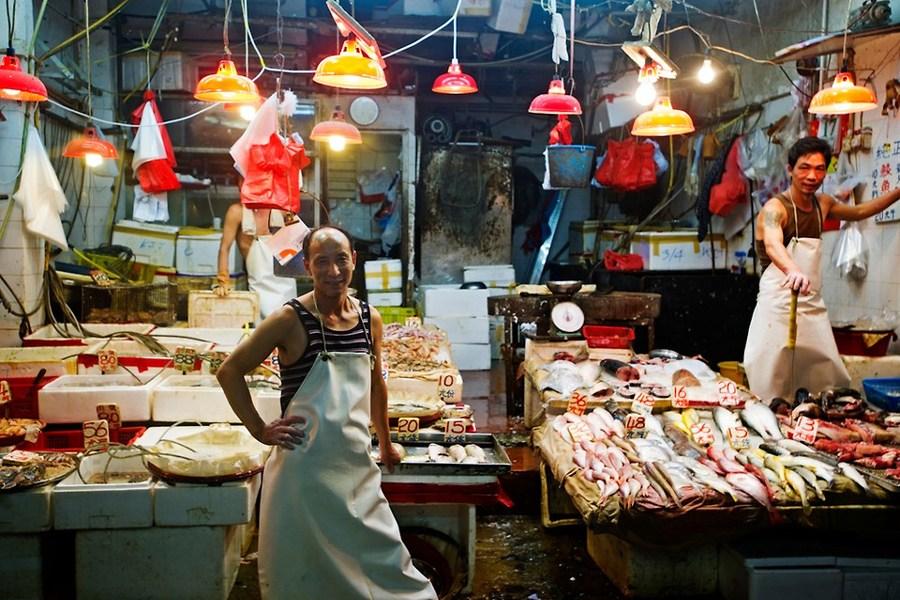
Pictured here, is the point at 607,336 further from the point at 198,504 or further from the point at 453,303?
the point at 198,504

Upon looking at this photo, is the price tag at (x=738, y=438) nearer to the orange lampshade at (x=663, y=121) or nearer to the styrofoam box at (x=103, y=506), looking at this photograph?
the orange lampshade at (x=663, y=121)

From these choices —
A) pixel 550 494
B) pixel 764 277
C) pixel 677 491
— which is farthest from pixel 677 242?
pixel 677 491

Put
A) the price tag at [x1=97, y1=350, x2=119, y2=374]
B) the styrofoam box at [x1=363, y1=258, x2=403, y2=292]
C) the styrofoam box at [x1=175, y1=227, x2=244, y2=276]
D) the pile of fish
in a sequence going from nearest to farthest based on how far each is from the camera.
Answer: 1. the pile of fish
2. the price tag at [x1=97, y1=350, x2=119, y2=374]
3. the styrofoam box at [x1=175, y1=227, x2=244, y2=276]
4. the styrofoam box at [x1=363, y1=258, x2=403, y2=292]

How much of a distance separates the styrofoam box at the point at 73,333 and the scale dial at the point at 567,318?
12.9 feet

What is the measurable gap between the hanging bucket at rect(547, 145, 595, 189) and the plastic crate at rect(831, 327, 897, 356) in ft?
12.3

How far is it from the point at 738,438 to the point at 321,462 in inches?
121

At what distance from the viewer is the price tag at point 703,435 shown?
5.31 m

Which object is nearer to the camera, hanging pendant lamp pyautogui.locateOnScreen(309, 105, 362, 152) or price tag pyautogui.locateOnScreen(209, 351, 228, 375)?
price tag pyautogui.locateOnScreen(209, 351, 228, 375)

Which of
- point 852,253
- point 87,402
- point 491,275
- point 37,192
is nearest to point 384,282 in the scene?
point 491,275

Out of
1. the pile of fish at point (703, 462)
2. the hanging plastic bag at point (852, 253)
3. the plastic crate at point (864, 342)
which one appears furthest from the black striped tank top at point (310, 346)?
the hanging plastic bag at point (852, 253)

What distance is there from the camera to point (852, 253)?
775cm

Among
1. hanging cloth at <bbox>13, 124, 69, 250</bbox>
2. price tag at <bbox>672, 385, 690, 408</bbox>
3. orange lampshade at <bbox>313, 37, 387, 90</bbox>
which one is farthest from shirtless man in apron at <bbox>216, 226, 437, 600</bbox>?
hanging cloth at <bbox>13, 124, 69, 250</bbox>

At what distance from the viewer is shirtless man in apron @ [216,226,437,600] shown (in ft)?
11.1

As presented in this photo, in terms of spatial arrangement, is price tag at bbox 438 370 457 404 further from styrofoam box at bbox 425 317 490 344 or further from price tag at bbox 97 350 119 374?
styrofoam box at bbox 425 317 490 344
